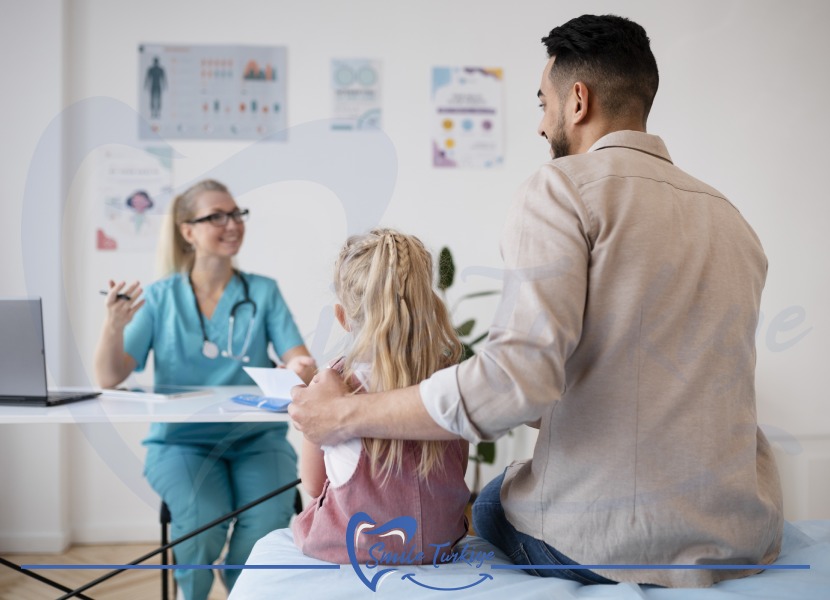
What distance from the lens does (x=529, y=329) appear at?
2.94ft

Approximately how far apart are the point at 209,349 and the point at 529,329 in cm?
154

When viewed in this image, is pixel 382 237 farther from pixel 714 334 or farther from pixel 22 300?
pixel 22 300

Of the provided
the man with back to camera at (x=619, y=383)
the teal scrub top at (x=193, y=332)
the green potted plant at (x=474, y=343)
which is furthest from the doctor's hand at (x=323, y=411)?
the green potted plant at (x=474, y=343)

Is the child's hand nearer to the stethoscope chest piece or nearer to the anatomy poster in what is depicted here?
the stethoscope chest piece

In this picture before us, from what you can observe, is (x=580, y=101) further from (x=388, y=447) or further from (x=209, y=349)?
(x=209, y=349)

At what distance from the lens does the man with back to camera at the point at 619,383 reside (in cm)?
92

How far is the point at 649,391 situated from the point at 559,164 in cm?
31

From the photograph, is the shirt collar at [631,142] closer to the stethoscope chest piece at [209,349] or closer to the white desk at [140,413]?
the white desk at [140,413]

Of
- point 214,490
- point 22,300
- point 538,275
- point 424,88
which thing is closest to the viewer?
point 538,275

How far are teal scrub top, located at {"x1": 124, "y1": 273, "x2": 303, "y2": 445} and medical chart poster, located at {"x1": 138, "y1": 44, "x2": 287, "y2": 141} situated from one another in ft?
3.34

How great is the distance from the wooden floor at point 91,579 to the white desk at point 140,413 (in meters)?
0.86

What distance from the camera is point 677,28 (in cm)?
320

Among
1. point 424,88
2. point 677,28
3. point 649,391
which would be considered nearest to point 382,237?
point 649,391

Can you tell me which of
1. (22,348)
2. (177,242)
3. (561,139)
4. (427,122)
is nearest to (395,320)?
(561,139)
